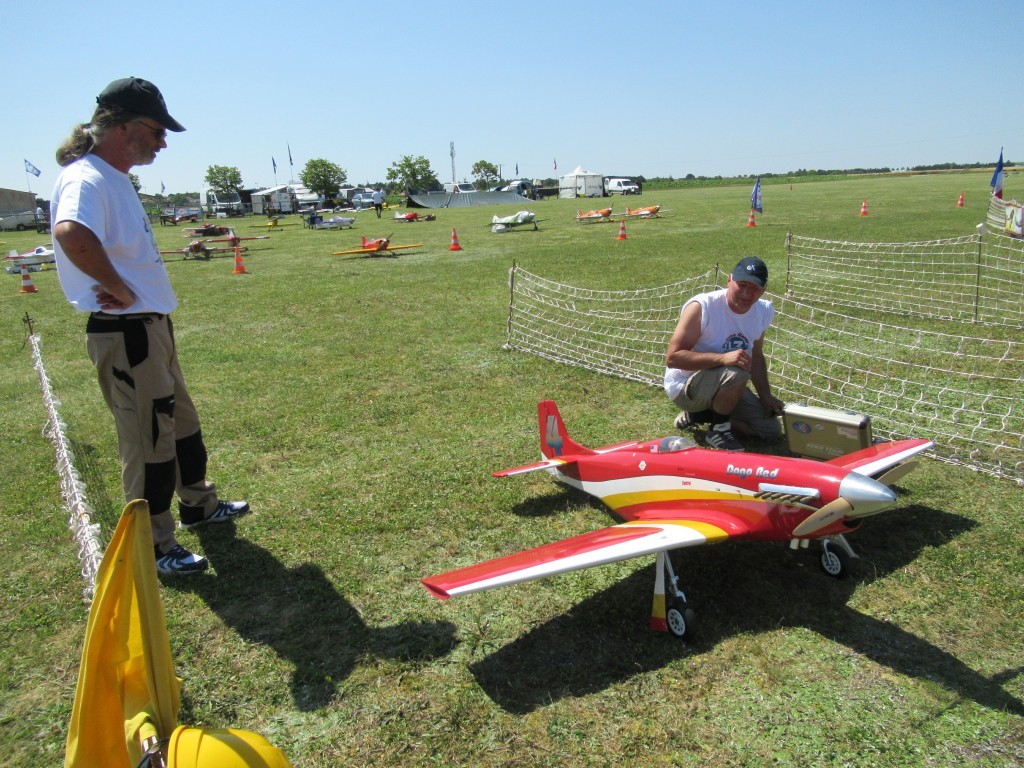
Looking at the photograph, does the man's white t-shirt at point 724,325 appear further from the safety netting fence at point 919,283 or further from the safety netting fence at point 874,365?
the safety netting fence at point 919,283

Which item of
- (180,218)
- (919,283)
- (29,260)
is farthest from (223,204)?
(919,283)

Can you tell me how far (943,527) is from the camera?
416 centimetres

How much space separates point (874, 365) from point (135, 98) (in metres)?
7.38

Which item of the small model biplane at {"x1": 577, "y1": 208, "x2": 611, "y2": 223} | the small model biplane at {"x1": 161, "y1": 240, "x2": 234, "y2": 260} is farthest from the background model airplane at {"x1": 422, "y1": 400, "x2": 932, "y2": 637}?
the small model biplane at {"x1": 577, "y1": 208, "x2": 611, "y2": 223}

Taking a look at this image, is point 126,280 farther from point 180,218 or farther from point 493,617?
point 180,218

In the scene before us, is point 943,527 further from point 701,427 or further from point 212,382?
point 212,382

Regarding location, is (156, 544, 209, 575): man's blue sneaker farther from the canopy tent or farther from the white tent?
the white tent

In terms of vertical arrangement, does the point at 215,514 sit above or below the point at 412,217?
below

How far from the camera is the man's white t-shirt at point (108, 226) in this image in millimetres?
3205

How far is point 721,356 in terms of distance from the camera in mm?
5000

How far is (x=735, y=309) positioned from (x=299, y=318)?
27.6ft

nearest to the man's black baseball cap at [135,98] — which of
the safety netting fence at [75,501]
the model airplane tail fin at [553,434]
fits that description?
the safety netting fence at [75,501]

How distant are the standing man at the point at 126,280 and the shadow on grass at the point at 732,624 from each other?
82.2 inches

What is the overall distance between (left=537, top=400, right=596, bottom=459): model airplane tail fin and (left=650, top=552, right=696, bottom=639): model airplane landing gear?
5.09ft
